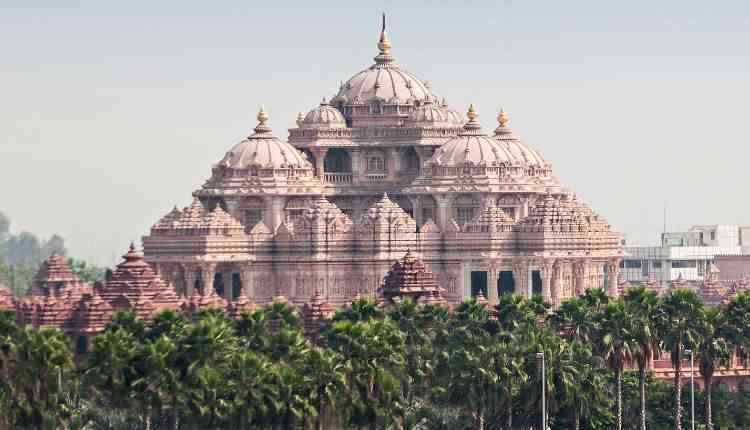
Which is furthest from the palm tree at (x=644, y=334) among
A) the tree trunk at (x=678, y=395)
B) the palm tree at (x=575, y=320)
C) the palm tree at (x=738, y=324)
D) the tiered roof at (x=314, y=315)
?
the tiered roof at (x=314, y=315)

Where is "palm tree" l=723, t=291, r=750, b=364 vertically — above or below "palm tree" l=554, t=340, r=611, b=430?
above

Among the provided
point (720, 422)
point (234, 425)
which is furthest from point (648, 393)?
point (234, 425)

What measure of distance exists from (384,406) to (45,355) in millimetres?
16081

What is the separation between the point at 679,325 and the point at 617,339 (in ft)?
10.4

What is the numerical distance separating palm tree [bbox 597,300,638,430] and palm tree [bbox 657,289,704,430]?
1.76 metres

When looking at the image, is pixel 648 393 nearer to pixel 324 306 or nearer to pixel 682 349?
pixel 682 349

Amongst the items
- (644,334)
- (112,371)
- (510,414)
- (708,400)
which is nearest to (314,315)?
(644,334)

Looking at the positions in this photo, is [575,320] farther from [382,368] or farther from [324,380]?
[324,380]

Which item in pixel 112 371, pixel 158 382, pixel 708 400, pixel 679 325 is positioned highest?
pixel 679 325

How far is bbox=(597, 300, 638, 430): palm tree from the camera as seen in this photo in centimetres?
17912

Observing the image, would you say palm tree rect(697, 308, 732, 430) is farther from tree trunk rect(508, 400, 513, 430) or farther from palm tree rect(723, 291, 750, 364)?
tree trunk rect(508, 400, 513, 430)

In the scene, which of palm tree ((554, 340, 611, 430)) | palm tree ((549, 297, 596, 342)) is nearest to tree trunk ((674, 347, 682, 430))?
palm tree ((554, 340, 611, 430))

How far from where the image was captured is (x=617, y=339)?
180 m

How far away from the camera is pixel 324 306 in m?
200
